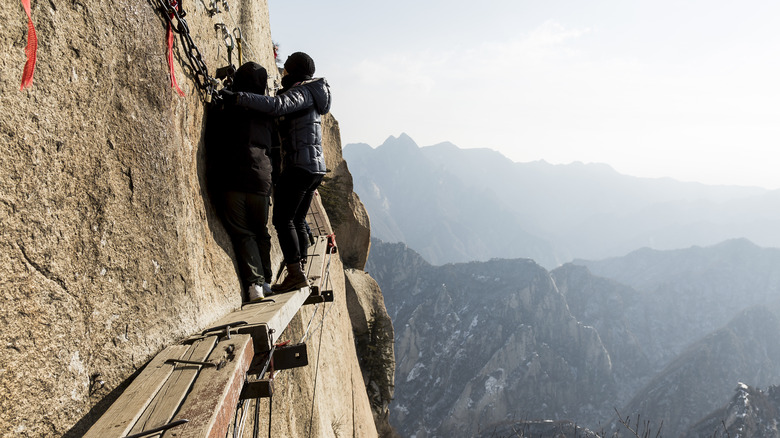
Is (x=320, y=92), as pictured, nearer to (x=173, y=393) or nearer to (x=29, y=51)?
(x=29, y=51)

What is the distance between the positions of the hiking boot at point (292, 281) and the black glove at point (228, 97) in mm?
1824

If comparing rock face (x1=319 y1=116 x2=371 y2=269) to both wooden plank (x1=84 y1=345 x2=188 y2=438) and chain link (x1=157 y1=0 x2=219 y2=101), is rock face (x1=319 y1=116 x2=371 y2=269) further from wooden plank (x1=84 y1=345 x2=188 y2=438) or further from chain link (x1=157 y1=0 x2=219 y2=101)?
wooden plank (x1=84 y1=345 x2=188 y2=438)

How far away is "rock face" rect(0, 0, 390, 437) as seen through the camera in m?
1.84

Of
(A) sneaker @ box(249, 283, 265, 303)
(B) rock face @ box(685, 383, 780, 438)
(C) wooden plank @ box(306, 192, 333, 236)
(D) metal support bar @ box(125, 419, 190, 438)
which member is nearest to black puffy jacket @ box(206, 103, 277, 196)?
(A) sneaker @ box(249, 283, 265, 303)

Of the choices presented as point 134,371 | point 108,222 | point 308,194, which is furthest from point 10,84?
point 308,194

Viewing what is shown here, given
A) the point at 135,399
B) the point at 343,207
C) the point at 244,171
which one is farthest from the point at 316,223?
the point at 343,207

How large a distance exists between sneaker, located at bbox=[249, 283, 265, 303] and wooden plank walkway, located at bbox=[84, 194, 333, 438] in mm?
809

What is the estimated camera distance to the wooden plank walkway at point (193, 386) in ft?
6.18

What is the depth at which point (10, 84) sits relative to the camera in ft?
6.01

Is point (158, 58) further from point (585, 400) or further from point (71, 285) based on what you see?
point (585, 400)

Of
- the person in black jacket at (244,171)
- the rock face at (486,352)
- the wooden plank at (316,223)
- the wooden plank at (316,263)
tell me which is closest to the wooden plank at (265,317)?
the person in black jacket at (244,171)

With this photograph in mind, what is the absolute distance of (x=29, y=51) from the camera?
1.91 metres

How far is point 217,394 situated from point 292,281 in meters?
2.49

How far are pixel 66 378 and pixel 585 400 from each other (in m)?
134
